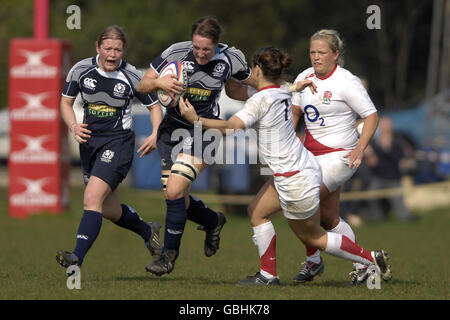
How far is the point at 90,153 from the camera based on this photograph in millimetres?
8258

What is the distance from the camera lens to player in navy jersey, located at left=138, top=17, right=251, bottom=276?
25.6ft

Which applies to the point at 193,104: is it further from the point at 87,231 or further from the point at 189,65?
the point at 87,231

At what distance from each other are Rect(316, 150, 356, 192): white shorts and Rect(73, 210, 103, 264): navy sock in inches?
80.2

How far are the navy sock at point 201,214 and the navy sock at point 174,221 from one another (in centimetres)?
58

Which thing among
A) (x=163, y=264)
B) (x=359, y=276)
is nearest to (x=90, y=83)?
(x=163, y=264)

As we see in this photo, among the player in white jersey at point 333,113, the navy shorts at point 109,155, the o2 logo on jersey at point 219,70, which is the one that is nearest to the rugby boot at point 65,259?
the navy shorts at point 109,155

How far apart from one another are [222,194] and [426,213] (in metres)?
4.16

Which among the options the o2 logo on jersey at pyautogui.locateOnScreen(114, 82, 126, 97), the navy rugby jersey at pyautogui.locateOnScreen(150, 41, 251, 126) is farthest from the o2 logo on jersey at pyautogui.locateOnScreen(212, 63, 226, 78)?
the o2 logo on jersey at pyautogui.locateOnScreen(114, 82, 126, 97)

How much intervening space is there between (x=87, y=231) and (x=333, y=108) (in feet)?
7.93

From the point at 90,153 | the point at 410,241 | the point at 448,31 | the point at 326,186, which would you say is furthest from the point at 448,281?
the point at 448,31

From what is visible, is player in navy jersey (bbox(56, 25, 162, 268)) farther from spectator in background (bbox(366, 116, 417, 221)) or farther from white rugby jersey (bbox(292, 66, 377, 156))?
spectator in background (bbox(366, 116, 417, 221))

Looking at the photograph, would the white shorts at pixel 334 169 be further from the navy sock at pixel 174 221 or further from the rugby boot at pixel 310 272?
the navy sock at pixel 174 221

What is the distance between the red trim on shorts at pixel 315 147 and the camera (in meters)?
8.09
